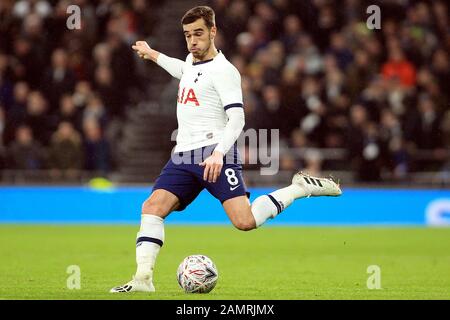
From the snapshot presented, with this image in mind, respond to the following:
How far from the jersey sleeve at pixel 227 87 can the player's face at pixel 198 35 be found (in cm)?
24

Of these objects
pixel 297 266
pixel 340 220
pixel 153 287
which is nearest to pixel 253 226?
pixel 153 287

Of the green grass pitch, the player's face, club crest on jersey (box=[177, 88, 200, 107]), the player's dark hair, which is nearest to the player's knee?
the green grass pitch

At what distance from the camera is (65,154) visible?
19656 mm

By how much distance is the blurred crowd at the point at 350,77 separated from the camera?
62.8 ft

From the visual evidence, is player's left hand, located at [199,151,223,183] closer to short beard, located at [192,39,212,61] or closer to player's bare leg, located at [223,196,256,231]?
player's bare leg, located at [223,196,256,231]

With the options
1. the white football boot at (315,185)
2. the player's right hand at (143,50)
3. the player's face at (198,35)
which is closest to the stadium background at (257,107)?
the player's right hand at (143,50)

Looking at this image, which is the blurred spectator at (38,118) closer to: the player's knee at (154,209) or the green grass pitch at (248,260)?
the green grass pitch at (248,260)

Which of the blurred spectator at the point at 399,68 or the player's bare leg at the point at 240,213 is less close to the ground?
the blurred spectator at the point at 399,68

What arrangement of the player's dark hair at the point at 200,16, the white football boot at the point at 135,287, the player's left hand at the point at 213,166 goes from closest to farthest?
the player's left hand at the point at 213,166 < the white football boot at the point at 135,287 < the player's dark hair at the point at 200,16

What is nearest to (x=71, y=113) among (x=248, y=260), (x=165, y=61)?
(x=248, y=260)

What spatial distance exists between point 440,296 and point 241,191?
188cm

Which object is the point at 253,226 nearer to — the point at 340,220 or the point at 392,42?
the point at 340,220

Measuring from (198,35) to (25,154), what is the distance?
11.2 meters
